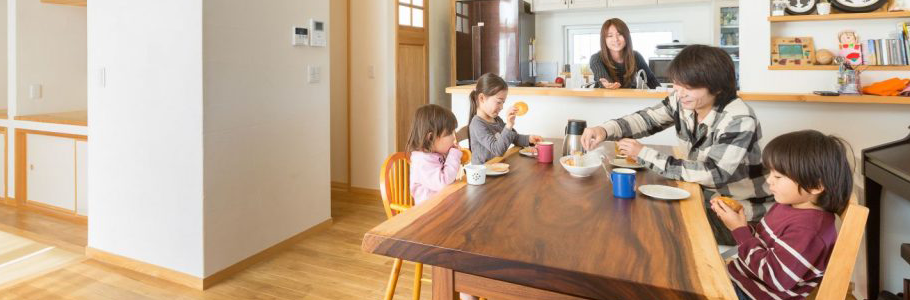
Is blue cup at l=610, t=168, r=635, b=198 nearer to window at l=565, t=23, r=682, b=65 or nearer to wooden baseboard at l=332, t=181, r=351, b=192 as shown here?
wooden baseboard at l=332, t=181, r=351, b=192

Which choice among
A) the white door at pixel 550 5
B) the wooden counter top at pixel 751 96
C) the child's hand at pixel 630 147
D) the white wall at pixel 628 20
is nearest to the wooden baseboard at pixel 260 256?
the wooden counter top at pixel 751 96

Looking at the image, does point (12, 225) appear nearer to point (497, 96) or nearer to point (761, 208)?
point (497, 96)

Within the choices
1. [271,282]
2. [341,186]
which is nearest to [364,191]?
[341,186]

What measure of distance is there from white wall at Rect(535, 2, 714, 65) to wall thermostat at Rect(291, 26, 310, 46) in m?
3.61

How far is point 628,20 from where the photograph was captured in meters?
5.92

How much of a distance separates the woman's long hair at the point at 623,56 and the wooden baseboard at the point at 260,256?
208 centimetres

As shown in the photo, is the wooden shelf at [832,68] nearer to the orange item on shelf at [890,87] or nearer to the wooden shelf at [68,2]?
the orange item on shelf at [890,87]

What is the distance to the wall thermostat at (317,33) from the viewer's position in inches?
131

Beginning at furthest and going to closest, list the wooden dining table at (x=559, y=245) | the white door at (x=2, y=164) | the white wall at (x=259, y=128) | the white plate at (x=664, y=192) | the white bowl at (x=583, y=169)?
the white door at (x=2, y=164) → the white wall at (x=259, y=128) → the white bowl at (x=583, y=169) → the white plate at (x=664, y=192) → the wooden dining table at (x=559, y=245)

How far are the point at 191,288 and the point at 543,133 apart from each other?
2.12 meters

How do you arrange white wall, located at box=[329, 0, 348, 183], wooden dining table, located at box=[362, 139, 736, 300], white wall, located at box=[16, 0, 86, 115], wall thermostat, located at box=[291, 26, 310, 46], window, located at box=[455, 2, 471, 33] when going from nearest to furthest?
wooden dining table, located at box=[362, 139, 736, 300], wall thermostat, located at box=[291, 26, 310, 46], white wall, located at box=[16, 0, 86, 115], white wall, located at box=[329, 0, 348, 183], window, located at box=[455, 2, 471, 33]

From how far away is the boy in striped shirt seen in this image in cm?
121

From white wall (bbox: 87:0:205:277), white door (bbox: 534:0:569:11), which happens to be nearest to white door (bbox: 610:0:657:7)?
white door (bbox: 534:0:569:11)

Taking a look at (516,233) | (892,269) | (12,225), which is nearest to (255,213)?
(12,225)
